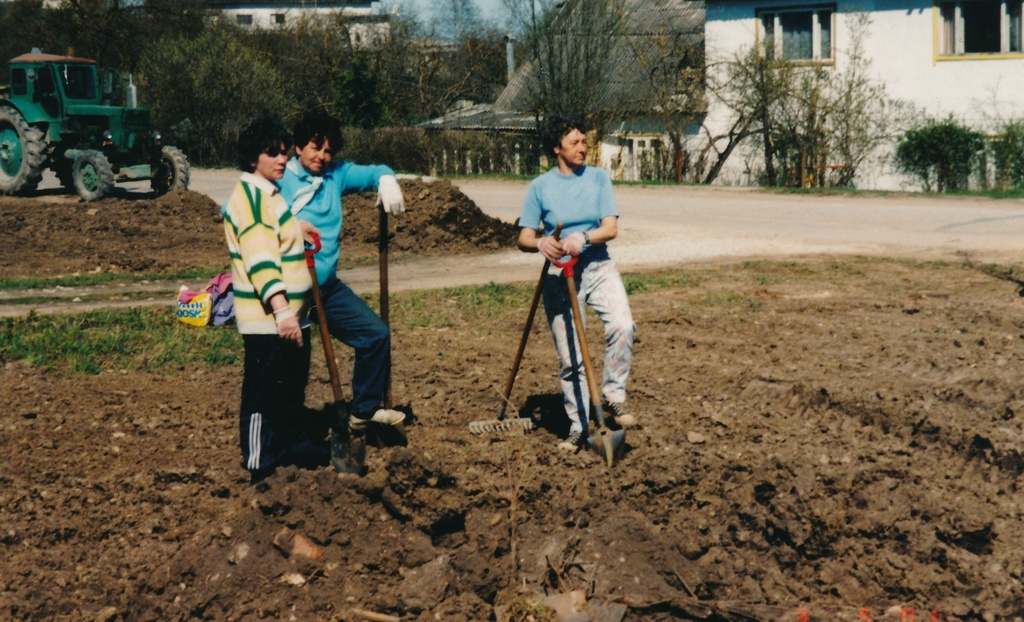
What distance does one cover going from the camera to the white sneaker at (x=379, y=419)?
5438mm

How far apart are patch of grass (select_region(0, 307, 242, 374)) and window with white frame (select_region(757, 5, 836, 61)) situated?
22649mm

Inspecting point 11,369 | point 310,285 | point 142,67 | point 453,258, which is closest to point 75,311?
point 11,369

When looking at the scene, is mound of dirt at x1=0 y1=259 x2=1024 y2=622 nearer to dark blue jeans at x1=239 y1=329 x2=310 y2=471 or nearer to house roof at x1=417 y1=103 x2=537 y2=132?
dark blue jeans at x1=239 y1=329 x2=310 y2=471

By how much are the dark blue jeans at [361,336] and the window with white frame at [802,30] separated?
25.2 meters

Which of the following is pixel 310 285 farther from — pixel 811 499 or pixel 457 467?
pixel 811 499

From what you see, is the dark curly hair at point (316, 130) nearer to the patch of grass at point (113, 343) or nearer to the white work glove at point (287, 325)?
the white work glove at point (287, 325)

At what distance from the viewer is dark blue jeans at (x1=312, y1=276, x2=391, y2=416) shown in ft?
17.6

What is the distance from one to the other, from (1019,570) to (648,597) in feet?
4.88

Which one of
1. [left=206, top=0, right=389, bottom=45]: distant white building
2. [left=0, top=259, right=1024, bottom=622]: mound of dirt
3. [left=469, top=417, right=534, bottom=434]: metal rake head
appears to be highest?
[left=206, top=0, right=389, bottom=45]: distant white building

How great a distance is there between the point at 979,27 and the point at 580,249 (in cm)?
2623

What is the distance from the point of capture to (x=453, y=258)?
46.2 ft

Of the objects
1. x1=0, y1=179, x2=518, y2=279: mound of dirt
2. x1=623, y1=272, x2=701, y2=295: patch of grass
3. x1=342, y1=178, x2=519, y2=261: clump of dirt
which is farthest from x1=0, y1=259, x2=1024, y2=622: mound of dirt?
x1=342, y1=178, x2=519, y2=261: clump of dirt

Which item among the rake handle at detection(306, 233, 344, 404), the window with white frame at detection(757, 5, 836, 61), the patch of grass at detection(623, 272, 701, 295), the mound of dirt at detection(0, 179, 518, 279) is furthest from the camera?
the window with white frame at detection(757, 5, 836, 61)

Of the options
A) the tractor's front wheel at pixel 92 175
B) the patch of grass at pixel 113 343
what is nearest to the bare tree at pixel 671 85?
the tractor's front wheel at pixel 92 175
